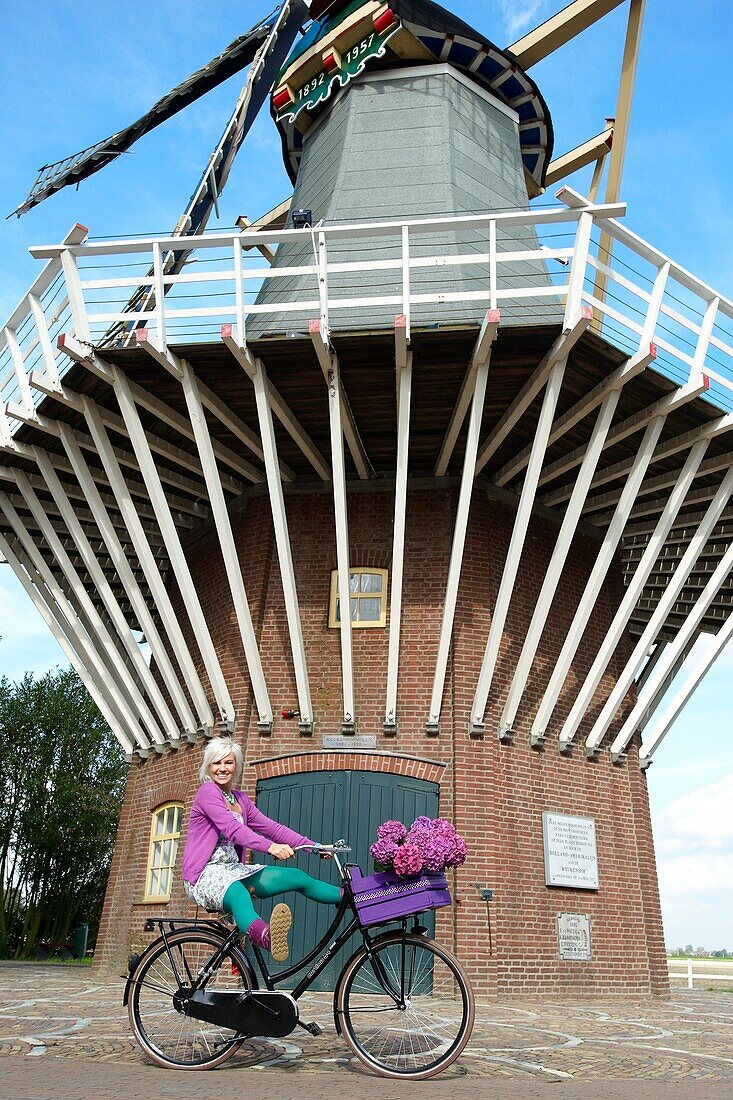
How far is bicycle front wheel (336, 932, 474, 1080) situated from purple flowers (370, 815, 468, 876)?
0.35m

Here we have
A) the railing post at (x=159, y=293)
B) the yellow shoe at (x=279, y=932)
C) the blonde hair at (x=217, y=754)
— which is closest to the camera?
the yellow shoe at (x=279, y=932)

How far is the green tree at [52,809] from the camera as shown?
2642 cm

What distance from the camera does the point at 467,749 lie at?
10328 mm

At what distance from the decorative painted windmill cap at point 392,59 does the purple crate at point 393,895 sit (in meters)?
12.5

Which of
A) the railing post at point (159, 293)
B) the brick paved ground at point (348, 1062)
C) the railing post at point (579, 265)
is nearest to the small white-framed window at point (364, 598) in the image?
the railing post at point (159, 293)

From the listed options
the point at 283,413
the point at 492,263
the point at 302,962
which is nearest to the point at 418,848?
the point at 302,962

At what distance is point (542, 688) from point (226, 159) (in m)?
10.6

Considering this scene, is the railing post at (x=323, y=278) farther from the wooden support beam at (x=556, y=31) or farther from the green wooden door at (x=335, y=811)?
the wooden support beam at (x=556, y=31)

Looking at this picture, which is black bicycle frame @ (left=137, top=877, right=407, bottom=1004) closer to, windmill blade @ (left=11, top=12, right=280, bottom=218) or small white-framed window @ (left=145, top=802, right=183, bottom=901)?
small white-framed window @ (left=145, top=802, right=183, bottom=901)

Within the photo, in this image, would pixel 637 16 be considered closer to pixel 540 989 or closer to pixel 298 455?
pixel 298 455

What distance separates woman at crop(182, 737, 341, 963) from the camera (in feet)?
13.9

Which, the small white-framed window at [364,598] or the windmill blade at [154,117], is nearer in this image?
the small white-framed window at [364,598]

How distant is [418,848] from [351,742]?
20.5 feet

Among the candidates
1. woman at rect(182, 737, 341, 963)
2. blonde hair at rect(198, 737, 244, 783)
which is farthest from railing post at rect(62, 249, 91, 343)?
woman at rect(182, 737, 341, 963)
